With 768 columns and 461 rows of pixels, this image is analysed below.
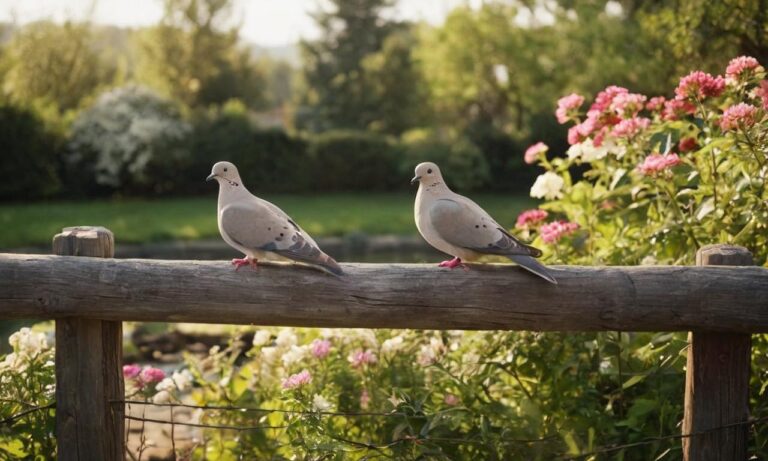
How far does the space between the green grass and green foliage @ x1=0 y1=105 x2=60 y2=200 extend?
479 mm

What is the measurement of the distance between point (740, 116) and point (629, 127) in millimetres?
576

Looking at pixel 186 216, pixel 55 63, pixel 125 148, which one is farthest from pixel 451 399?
pixel 55 63

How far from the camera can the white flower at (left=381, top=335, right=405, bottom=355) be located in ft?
11.1

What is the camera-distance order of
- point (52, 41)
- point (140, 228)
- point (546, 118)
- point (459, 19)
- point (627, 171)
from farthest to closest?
point (459, 19) < point (52, 41) < point (546, 118) < point (140, 228) < point (627, 171)

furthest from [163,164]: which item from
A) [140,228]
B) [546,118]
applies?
[546,118]

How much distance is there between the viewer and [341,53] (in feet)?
91.1

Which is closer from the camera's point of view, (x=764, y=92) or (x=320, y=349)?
(x=764, y=92)

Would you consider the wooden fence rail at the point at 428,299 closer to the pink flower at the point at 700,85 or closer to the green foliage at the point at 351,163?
the pink flower at the point at 700,85

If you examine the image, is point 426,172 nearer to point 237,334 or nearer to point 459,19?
point 237,334

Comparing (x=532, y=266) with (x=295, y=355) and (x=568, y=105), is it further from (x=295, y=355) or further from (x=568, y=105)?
(x=568, y=105)

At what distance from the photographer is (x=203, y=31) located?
2323cm

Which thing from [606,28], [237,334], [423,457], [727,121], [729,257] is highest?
[606,28]

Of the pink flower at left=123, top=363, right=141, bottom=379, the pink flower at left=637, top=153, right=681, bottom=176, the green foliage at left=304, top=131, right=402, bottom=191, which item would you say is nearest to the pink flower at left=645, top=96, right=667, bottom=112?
the pink flower at left=637, top=153, right=681, bottom=176

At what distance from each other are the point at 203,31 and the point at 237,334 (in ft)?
68.9
